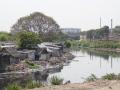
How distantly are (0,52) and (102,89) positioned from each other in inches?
1029

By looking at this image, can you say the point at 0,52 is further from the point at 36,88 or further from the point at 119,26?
the point at 119,26

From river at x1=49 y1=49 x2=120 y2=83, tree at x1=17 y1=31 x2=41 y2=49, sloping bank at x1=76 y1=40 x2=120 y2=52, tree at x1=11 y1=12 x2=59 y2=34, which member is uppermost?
tree at x1=11 y1=12 x2=59 y2=34

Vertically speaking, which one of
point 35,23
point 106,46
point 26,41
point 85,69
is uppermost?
point 35,23

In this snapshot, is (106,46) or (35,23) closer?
(35,23)

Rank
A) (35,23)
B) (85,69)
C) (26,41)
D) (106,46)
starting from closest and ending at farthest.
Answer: (85,69) < (26,41) < (35,23) < (106,46)

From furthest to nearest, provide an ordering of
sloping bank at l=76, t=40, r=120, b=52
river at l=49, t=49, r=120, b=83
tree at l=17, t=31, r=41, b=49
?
sloping bank at l=76, t=40, r=120, b=52, tree at l=17, t=31, r=41, b=49, river at l=49, t=49, r=120, b=83

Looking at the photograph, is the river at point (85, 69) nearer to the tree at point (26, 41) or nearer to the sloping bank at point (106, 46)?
the tree at point (26, 41)

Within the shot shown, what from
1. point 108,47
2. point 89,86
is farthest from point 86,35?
point 89,86

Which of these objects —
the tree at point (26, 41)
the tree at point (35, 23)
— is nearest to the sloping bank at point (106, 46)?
the tree at point (35, 23)

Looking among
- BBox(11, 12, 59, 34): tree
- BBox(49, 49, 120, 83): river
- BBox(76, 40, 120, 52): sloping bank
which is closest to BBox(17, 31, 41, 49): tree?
BBox(49, 49, 120, 83): river

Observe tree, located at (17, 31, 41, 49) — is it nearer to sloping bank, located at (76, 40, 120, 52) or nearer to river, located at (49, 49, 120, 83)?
river, located at (49, 49, 120, 83)

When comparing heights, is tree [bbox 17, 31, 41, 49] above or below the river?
above

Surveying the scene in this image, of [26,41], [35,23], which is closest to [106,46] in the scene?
[35,23]

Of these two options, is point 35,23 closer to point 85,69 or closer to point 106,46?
point 106,46
